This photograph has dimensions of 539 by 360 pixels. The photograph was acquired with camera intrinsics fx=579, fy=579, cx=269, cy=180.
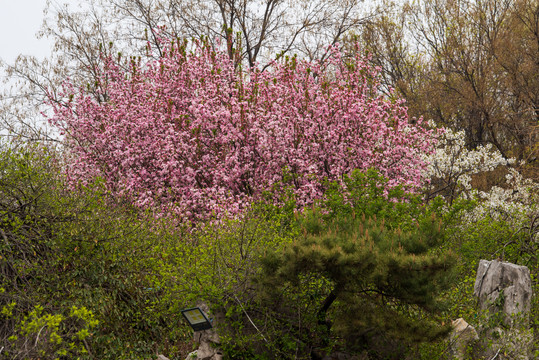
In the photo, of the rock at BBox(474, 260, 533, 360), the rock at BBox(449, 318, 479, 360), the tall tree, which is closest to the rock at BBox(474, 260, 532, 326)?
the rock at BBox(474, 260, 533, 360)

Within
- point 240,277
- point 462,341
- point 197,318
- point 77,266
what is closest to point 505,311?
point 462,341

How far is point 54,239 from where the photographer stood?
261 inches

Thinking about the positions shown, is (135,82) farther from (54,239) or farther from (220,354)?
(220,354)

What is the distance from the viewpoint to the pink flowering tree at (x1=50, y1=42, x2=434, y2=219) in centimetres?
1048

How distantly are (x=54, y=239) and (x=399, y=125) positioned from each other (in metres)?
7.16

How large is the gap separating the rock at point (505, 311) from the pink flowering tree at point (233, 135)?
389 cm

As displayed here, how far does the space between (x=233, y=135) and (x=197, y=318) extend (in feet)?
17.7

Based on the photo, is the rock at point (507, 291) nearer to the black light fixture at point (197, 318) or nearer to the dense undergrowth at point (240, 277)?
the dense undergrowth at point (240, 277)

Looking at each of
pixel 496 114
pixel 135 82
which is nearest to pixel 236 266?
pixel 135 82

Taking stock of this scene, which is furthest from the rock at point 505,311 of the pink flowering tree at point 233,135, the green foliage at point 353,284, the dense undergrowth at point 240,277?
the pink flowering tree at point 233,135

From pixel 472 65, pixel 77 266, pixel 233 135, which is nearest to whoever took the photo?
pixel 77 266

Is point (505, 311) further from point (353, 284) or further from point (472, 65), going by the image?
point (472, 65)

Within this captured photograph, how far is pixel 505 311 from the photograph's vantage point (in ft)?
20.0

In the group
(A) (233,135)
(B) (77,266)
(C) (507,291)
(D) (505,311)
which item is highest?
(A) (233,135)
